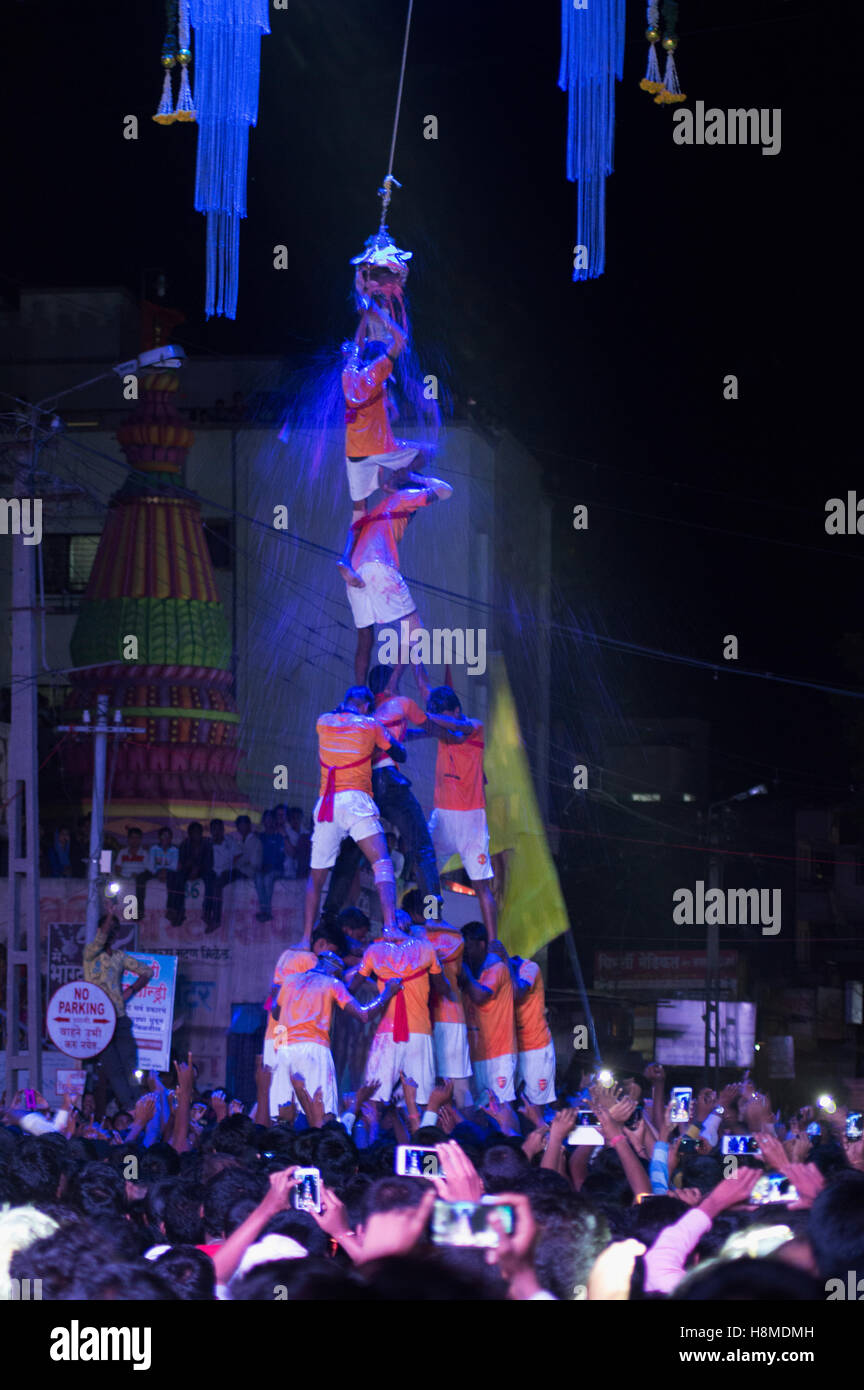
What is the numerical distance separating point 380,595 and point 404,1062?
341 cm

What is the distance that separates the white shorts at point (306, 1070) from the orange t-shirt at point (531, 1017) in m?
1.74

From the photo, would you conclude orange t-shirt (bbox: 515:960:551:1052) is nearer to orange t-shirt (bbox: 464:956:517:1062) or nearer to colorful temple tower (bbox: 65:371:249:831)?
orange t-shirt (bbox: 464:956:517:1062)

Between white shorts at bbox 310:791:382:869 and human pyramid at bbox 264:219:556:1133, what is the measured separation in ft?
0.03

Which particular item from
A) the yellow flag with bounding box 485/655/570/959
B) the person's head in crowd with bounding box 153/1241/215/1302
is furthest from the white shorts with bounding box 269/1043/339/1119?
the person's head in crowd with bounding box 153/1241/215/1302

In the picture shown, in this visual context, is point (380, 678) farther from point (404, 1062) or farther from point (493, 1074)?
point (493, 1074)

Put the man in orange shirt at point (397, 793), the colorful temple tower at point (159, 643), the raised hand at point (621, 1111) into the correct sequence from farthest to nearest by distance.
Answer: the colorful temple tower at point (159, 643), the man in orange shirt at point (397, 793), the raised hand at point (621, 1111)

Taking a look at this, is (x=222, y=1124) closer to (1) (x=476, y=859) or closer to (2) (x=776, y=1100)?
(1) (x=476, y=859)

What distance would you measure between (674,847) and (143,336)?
10780mm

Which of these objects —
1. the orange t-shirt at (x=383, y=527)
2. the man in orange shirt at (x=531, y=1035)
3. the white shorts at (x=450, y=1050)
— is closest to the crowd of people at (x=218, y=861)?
the man in orange shirt at (x=531, y=1035)

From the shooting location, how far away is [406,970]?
13.2 metres

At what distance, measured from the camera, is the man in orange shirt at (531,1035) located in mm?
14180

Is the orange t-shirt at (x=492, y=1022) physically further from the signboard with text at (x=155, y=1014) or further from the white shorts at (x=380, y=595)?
the signboard with text at (x=155, y=1014)

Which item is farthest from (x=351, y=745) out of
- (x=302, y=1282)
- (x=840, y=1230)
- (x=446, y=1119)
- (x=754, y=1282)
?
(x=754, y=1282)

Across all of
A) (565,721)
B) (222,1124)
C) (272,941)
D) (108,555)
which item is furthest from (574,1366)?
(108,555)
